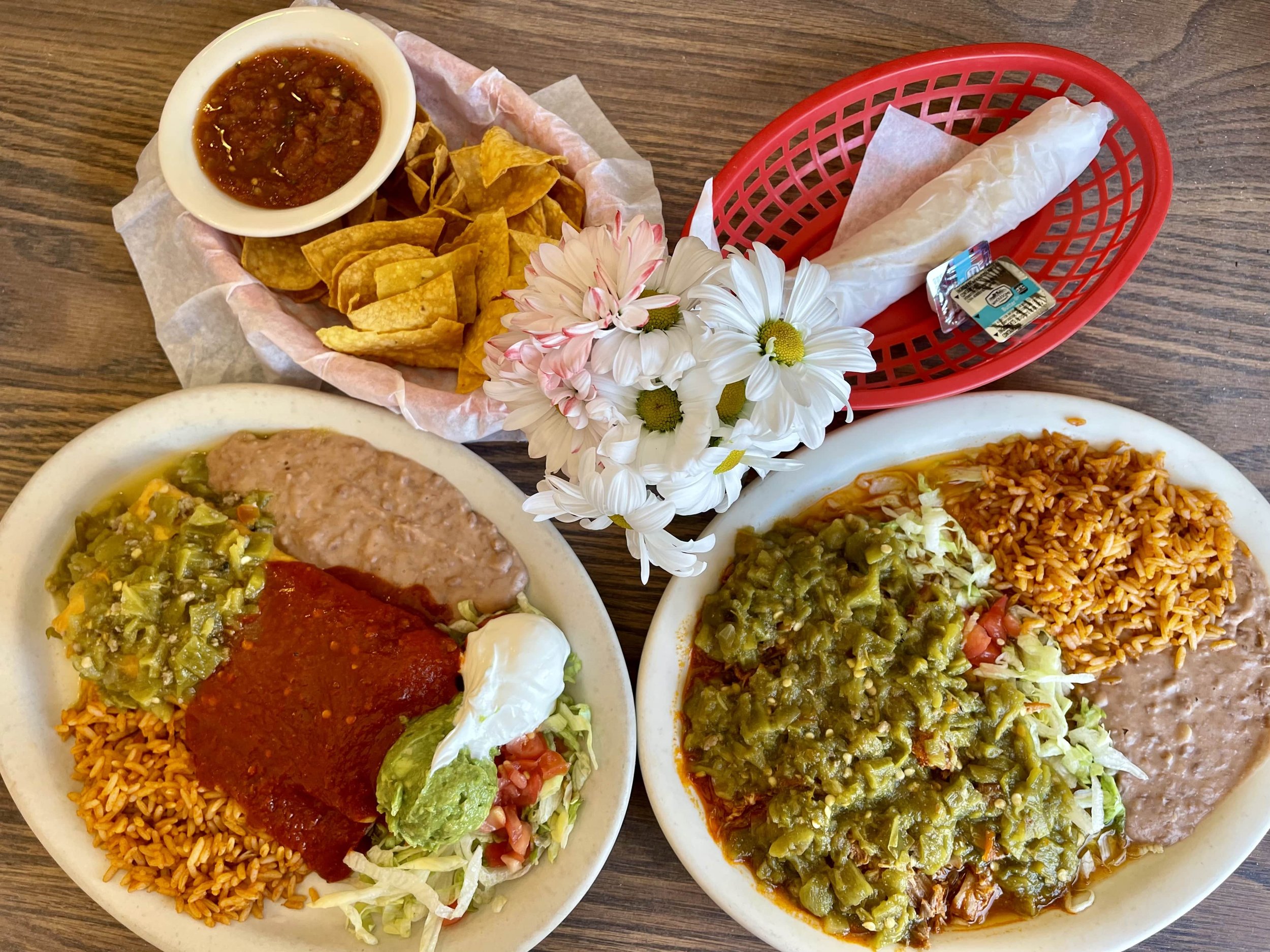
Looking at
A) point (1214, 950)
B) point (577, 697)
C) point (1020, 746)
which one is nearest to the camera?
point (1020, 746)

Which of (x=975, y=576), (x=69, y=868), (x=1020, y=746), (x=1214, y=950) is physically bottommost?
(x=69, y=868)

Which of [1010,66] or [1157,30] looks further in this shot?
[1157,30]

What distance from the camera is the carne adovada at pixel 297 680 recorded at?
2043 millimetres

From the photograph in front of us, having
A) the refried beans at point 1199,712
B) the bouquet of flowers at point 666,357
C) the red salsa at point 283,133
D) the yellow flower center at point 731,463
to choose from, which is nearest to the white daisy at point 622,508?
the bouquet of flowers at point 666,357

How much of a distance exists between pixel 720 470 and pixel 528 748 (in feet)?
3.26

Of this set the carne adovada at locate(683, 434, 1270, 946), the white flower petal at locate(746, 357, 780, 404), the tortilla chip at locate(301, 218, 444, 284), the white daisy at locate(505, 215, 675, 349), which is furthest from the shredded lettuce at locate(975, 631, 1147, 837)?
the tortilla chip at locate(301, 218, 444, 284)

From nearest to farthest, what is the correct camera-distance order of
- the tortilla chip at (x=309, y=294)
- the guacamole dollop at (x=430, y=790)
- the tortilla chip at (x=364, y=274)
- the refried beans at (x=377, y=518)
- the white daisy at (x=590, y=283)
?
the white daisy at (x=590, y=283), the guacamole dollop at (x=430, y=790), the tortilla chip at (x=364, y=274), the refried beans at (x=377, y=518), the tortilla chip at (x=309, y=294)

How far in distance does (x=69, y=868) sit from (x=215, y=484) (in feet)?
3.33

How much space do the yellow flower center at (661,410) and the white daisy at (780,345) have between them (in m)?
0.09

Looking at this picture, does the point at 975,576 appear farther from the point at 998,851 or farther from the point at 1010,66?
the point at 1010,66

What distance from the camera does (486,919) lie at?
2.15m

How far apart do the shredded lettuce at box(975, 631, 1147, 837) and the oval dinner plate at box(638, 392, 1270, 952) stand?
9.5 inches

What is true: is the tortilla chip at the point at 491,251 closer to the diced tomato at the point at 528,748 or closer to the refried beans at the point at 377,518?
the refried beans at the point at 377,518

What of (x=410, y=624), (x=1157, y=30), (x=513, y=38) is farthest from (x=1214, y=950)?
(x=513, y=38)
